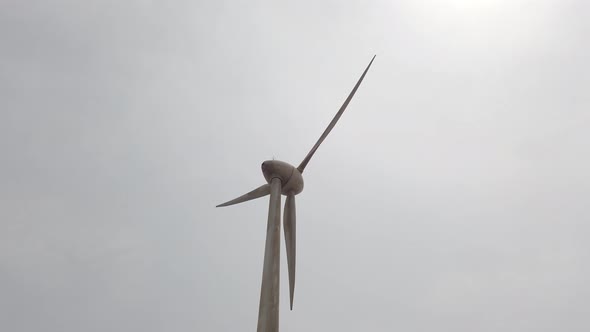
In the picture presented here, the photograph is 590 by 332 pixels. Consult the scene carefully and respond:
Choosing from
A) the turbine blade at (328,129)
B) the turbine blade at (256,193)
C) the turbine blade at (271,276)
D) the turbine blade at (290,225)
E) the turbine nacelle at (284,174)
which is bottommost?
the turbine blade at (271,276)

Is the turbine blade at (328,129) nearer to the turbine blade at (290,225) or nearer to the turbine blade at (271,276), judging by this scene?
the turbine blade at (290,225)

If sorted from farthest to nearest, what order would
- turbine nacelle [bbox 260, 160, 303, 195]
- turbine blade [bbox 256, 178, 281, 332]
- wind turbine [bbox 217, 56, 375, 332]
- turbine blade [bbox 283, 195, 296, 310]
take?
turbine blade [bbox 283, 195, 296, 310] → turbine nacelle [bbox 260, 160, 303, 195] → wind turbine [bbox 217, 56, 375, 332] → turbine blade [bbox 256, 178, 281, 332]

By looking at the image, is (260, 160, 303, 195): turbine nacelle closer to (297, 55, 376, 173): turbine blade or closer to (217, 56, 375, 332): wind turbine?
(217, 56, 375, 332): wind turbine

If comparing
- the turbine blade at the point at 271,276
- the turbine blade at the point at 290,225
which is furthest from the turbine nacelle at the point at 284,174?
the turbine blade at the point at 271,276

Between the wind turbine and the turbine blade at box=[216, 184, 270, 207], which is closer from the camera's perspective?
the wind turbine

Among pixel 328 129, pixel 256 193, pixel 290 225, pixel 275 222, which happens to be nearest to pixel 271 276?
pixel 275 222

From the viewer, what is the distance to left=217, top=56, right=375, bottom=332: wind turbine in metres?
21.2

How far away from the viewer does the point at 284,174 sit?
28.9 metres

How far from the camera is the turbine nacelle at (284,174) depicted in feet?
94.2

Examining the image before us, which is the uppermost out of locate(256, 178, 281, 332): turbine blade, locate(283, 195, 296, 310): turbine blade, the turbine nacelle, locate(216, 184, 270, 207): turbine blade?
locate(216, 184, 270, 207): turbine blade

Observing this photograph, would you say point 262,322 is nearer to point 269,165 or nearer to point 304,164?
point 269,165

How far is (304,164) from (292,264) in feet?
23.7

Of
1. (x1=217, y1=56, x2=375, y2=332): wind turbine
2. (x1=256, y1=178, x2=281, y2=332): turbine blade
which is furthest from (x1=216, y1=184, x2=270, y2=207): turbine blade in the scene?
(x1=256, y1=178, x2=281, y2=332): turbine blade

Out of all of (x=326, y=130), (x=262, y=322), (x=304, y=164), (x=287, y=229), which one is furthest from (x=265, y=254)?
(x=326, y=130)
